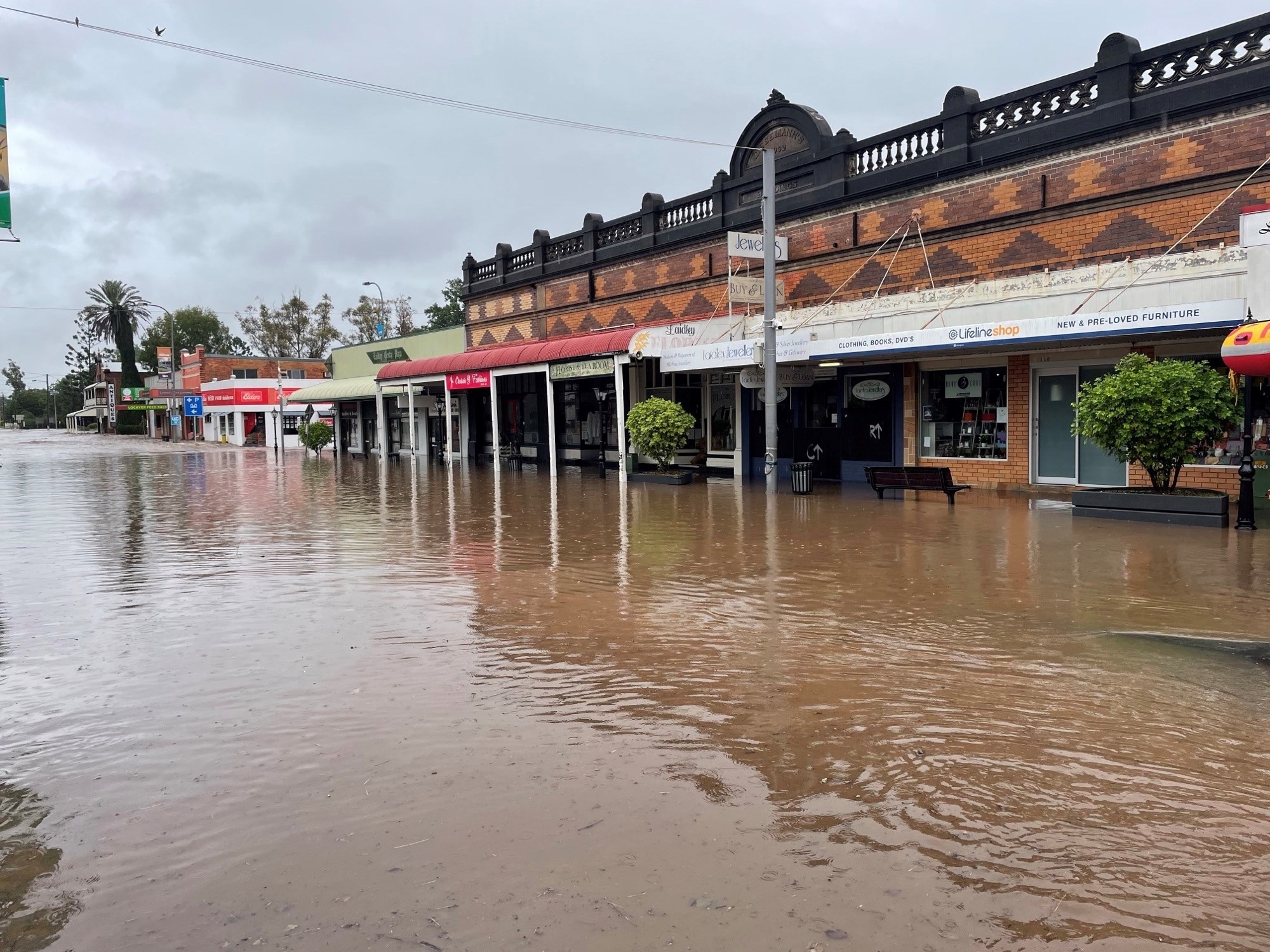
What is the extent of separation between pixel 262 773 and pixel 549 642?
2.84 m

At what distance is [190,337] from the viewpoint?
346 ft

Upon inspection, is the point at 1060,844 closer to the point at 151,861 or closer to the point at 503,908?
the point at 503,908

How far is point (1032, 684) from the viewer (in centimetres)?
574

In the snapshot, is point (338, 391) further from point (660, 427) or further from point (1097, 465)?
point (1097, 465)

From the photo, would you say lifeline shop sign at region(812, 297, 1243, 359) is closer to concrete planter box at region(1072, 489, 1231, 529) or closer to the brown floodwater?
concrete planter box at region(1072, 489, 1231, 529)

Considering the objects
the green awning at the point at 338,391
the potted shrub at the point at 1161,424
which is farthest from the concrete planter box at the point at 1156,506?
the green awning at the point at 338,391

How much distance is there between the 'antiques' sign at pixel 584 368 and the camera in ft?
83.6

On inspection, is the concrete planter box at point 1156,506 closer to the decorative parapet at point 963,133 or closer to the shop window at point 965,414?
the shop window at point 965,414

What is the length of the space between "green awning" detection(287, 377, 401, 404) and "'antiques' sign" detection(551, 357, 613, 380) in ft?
59.5

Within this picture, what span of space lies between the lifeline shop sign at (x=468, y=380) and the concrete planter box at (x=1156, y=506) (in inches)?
865

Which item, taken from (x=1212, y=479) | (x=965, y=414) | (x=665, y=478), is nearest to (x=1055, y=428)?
(x=965, y=414)

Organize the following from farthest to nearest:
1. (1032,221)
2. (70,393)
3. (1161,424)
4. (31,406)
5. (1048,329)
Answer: (31,406)
(70,393)
(1032,221)
(1048,329)
(1161,424)

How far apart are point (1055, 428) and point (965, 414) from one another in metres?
1.99

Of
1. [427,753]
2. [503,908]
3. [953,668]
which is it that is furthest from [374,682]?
[953,668]
